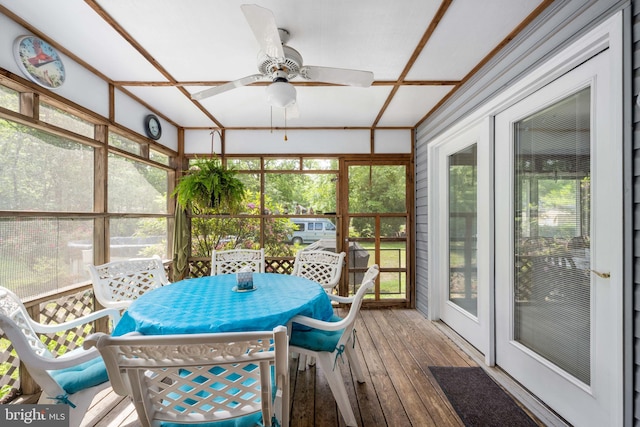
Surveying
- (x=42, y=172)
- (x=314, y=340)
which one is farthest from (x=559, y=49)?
(x=42, y=172)

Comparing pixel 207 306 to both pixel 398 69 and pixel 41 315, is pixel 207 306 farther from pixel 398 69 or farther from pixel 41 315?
pixel 398 69

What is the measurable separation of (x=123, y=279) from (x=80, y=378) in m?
1.36

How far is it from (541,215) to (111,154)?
3754mm

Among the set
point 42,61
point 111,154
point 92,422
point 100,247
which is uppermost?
point 42,61

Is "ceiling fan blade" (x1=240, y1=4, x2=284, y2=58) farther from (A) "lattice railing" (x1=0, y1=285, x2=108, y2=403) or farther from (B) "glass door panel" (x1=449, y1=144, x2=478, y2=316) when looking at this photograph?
(A) "lattice railing" (x1=0, y1=285, x2=108, y2=403)

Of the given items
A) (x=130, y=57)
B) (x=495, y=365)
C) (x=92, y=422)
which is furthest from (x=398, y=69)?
(x=92, y=422)

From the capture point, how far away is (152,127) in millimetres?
3395

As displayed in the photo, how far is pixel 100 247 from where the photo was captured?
2688 millimetres

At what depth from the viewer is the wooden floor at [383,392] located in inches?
72.6

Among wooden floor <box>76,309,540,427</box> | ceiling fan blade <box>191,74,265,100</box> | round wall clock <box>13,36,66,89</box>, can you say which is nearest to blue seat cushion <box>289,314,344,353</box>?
wooden floor <box>76,309,540,427</box>

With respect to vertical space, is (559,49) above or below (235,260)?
above

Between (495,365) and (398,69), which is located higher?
(398,69)

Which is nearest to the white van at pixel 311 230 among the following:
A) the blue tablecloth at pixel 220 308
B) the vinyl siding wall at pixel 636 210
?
the blue tablecloth at pixel 220 308

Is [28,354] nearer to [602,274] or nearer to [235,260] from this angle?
[235,260]
